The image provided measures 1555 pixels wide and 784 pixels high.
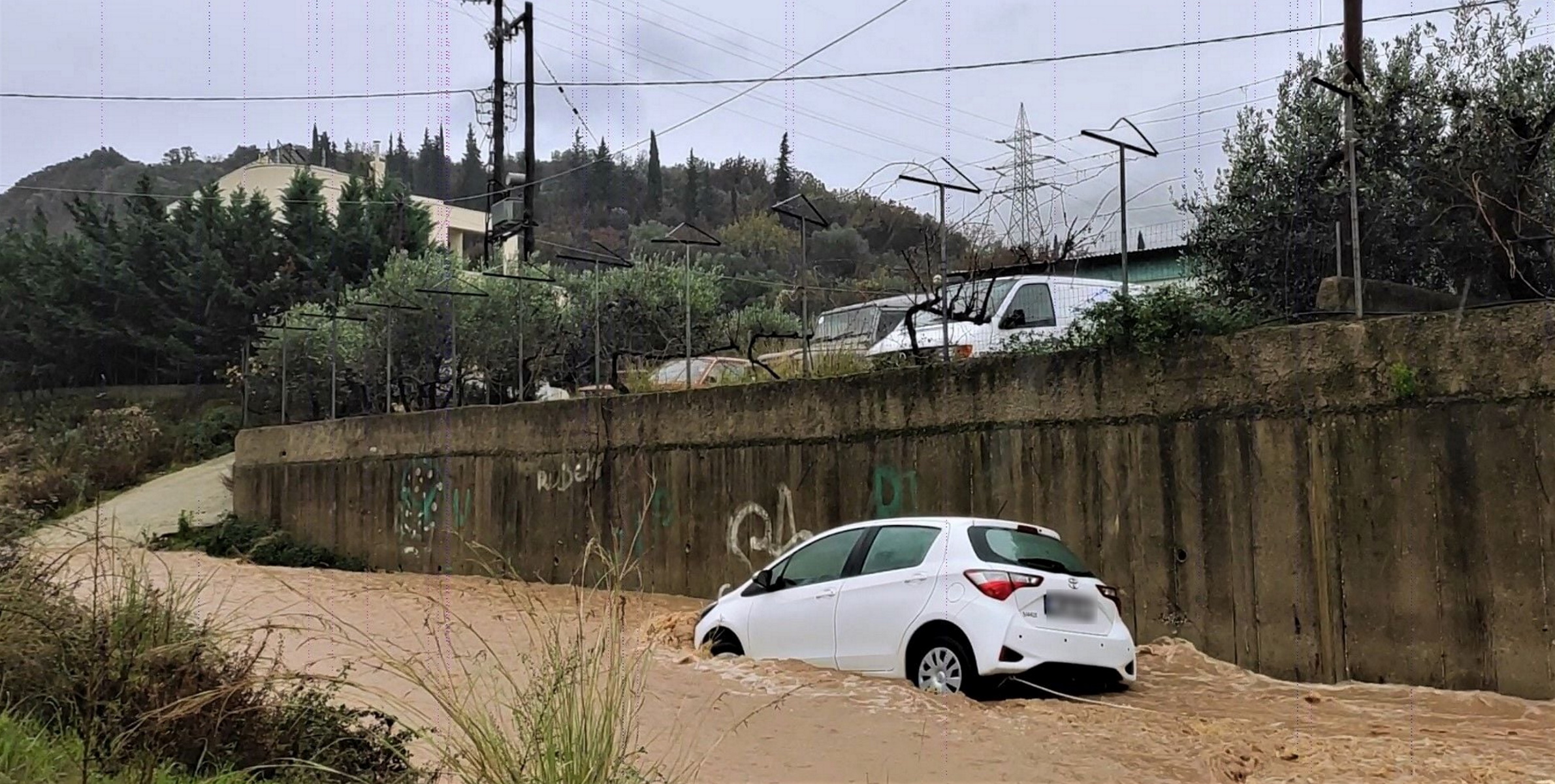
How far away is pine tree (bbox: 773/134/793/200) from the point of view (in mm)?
62819

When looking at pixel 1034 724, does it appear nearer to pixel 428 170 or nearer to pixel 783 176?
pixel 783 176

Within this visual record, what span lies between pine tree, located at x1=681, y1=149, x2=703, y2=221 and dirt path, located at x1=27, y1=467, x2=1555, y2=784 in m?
61.3

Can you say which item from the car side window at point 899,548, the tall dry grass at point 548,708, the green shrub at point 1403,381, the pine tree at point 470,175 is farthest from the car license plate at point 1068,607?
the pine tree at point 470,175

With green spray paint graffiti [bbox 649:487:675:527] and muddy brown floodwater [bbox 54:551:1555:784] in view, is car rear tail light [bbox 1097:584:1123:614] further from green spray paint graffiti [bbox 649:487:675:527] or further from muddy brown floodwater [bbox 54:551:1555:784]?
green spray paint graffiti [bbox 649:487:675:527]

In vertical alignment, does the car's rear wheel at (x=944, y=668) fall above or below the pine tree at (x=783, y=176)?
below

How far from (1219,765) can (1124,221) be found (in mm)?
6479

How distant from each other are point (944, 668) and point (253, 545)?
18.9 m

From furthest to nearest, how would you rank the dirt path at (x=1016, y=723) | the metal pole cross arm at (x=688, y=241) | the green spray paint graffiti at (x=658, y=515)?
the metal pole cross arm at (x=688, y=241)
the green spray paint graffiti at (x=658, y=515)
the dirt path at (x=1016, y=723)

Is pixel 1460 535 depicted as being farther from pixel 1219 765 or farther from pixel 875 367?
pixel 875 367

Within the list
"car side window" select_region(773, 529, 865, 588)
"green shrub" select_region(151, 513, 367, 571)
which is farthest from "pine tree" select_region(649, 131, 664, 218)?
"car side window" select_region(773, 529, 865, 588)

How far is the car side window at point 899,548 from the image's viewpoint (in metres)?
9.30

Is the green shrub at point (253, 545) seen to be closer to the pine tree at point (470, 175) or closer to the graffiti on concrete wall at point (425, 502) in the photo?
the graffiti on concrete wall at point (425, 502)

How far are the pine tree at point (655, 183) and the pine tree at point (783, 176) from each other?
7.68m

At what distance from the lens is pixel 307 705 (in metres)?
5.82
